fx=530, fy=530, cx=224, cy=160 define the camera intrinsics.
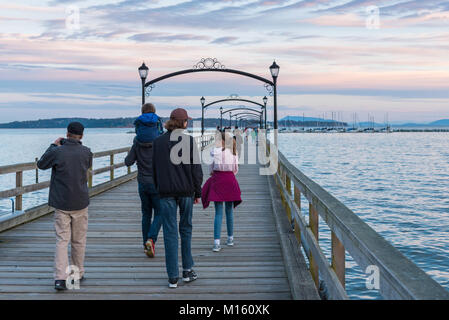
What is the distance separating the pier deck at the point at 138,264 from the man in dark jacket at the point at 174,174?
516 mm

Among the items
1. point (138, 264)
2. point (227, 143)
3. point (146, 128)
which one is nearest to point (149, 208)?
point (138, 264)

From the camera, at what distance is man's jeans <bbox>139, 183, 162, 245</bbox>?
22.3 feet

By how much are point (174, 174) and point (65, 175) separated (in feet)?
3.58

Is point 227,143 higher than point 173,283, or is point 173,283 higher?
point 227,143

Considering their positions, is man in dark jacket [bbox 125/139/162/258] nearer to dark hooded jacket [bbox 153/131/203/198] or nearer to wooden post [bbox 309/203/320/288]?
dark hooded jacket [bbox 153/131/203/198]

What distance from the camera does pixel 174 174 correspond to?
211 inches

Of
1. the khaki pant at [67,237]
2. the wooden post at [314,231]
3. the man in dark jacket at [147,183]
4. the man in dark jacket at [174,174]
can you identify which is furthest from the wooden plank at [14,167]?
the wooden post at [314,231]

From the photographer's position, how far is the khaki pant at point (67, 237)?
535 cm

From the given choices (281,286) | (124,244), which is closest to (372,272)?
(281,286)

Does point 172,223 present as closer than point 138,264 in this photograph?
Yes

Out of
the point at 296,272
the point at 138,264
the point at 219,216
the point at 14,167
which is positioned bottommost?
the point at 138,264

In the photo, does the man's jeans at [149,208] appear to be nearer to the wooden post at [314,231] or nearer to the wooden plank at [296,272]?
the wooden plank at [296,272]

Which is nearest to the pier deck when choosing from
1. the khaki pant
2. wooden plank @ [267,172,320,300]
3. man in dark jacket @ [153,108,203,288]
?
wooden plank @ [267,172,320,300]

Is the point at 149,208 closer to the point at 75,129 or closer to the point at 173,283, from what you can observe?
the point at 173,283
